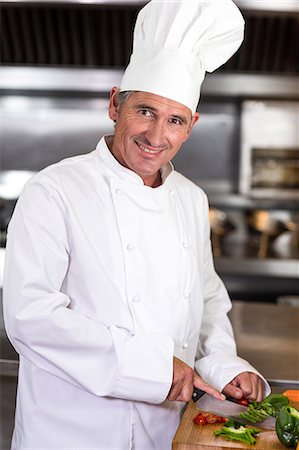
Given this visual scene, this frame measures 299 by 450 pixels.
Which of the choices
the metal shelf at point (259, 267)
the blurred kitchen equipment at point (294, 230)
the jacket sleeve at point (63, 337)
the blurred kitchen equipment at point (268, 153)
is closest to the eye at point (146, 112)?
the jacket sleeve at point (63, 337)

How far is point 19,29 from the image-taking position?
183 inches

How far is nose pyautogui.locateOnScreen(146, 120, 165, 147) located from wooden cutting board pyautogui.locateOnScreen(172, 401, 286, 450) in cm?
62

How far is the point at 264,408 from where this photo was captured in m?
1.62

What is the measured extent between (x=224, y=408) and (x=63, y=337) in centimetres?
39

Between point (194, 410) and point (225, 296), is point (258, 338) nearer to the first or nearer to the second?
point (225, 296)

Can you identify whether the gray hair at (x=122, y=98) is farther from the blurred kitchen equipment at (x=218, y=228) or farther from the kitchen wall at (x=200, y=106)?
the blurred kitchen equipment at (x=218, y=228)

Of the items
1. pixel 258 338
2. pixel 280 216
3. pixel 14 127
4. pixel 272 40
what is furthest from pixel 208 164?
pixel 258 338

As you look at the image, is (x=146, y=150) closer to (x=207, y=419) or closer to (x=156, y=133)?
(x=156, y=133)

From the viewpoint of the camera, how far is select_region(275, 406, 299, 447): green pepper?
146cm

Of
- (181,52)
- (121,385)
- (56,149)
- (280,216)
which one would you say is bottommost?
(280,216)

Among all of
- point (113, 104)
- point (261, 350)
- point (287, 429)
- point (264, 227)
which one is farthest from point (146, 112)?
point (264, 227)

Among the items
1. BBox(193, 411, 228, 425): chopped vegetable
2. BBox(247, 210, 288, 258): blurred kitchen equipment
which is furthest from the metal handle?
BBox(247, 210, 288, 258): blurred kitchen equipment

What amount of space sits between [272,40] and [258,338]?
8.72 feet

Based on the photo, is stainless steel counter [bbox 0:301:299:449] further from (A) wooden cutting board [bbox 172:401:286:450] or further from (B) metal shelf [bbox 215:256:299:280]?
(B) metal shelf [bbox 215:256:299:280]
